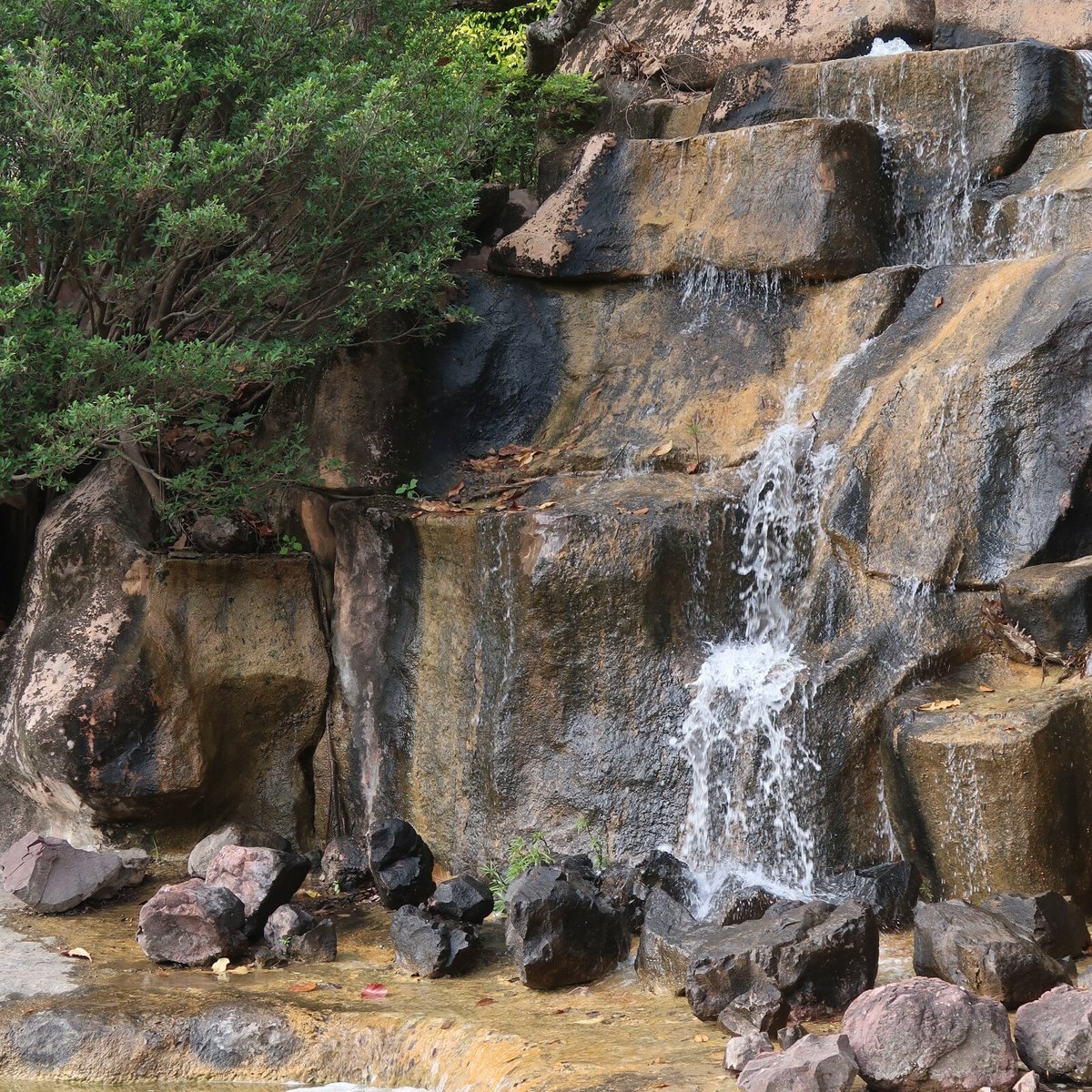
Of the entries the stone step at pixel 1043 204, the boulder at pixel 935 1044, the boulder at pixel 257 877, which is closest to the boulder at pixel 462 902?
the boulder at pixel 257 877

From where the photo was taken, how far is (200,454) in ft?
31.7

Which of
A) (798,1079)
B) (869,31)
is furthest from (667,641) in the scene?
(869,31)

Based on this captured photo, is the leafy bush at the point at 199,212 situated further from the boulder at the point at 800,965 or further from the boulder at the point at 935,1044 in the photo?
the boulder at the point at 935,1044

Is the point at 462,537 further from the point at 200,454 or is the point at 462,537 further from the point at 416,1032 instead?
the point at 416,1032

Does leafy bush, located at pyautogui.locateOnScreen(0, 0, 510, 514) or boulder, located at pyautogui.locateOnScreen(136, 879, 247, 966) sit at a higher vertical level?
leafy bush, located at pyautogui.locateOnScreen(0, 0, 510, 514)

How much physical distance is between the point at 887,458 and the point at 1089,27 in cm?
477

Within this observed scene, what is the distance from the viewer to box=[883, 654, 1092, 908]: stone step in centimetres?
619

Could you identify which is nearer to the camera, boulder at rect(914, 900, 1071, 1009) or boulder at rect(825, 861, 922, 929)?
boulder at rect(914, 900, 1071, 1009)

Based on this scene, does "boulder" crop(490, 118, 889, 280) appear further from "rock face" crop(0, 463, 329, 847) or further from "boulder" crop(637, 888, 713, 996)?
"boulder" crop(637, 888, 713, 996)

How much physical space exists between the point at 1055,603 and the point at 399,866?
3.55 meters

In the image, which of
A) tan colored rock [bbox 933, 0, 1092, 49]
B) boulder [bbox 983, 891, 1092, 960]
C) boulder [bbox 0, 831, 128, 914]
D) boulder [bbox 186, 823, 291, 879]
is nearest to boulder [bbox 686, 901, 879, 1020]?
boulder [bbox 983, 891, 1092, 960]

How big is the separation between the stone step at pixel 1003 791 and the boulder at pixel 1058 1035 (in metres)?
1.32

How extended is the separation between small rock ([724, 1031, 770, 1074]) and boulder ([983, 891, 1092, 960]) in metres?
1.21

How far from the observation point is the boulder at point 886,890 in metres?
6.54
